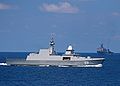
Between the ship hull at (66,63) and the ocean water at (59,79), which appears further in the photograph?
the ship hull at (66,63)

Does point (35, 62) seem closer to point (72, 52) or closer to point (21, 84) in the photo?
point (72, 52)

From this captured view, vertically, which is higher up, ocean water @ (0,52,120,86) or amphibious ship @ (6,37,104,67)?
amphibious ship @ (6,37,104,67)

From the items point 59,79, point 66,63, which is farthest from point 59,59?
point 59,79

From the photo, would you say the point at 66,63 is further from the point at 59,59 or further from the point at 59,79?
the point at 59,79

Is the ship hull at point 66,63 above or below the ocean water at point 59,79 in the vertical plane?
above

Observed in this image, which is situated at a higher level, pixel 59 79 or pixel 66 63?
pixel 66 63

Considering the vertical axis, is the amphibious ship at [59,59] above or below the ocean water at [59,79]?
above

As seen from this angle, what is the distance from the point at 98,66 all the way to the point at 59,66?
1128cm

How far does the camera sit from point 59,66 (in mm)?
165750

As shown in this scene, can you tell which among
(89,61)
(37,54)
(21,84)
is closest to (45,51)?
(37,54)

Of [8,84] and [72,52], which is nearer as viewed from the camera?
[8,84]

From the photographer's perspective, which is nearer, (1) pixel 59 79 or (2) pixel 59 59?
(1) pixel 59 79

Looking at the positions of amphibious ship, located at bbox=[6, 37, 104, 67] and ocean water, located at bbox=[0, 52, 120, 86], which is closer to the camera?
ocean water, located at bbox=[0, 52, 120, 86]

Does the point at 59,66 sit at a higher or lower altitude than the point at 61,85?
higher
